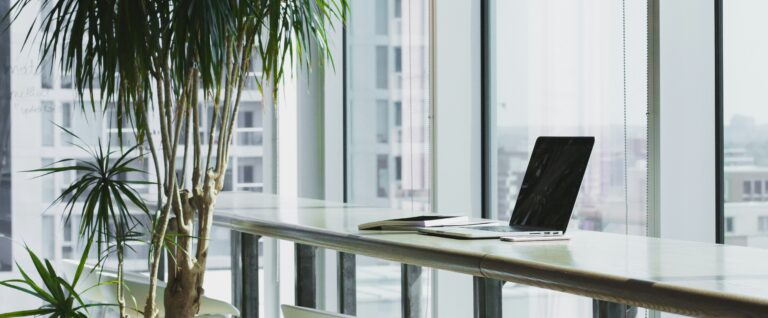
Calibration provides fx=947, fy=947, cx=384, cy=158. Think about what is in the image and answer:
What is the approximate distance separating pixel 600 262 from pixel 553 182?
0.54m

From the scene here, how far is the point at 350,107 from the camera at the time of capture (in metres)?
5.06

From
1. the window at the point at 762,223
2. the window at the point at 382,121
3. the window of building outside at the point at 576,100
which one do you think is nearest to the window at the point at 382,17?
the window at the point at 382,121

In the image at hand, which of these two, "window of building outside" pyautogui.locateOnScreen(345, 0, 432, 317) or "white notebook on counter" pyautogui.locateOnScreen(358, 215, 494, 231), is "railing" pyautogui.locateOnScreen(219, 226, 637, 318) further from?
"window of building outside" pyautogui.locateOnScreen(345, 0, 432, 317)

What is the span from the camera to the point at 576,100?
324 centimetres

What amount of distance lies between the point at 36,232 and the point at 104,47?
3517mm

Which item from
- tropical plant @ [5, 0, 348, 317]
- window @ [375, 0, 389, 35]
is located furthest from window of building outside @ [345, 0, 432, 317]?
tropical plant @ [5, 0, 348, 317]

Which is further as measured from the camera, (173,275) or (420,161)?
(420,161)

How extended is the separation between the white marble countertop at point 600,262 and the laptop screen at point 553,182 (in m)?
0.07

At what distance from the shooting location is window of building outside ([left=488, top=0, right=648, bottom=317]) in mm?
2883

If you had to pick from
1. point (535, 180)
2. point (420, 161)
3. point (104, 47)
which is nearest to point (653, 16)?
point (535, 180)

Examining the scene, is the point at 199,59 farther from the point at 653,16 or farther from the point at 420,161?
the point at 420,161

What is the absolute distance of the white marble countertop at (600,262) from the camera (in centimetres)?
135

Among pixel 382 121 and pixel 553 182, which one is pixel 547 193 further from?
pixel 382 121

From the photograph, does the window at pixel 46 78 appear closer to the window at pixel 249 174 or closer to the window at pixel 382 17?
the window at pixel 249 174
